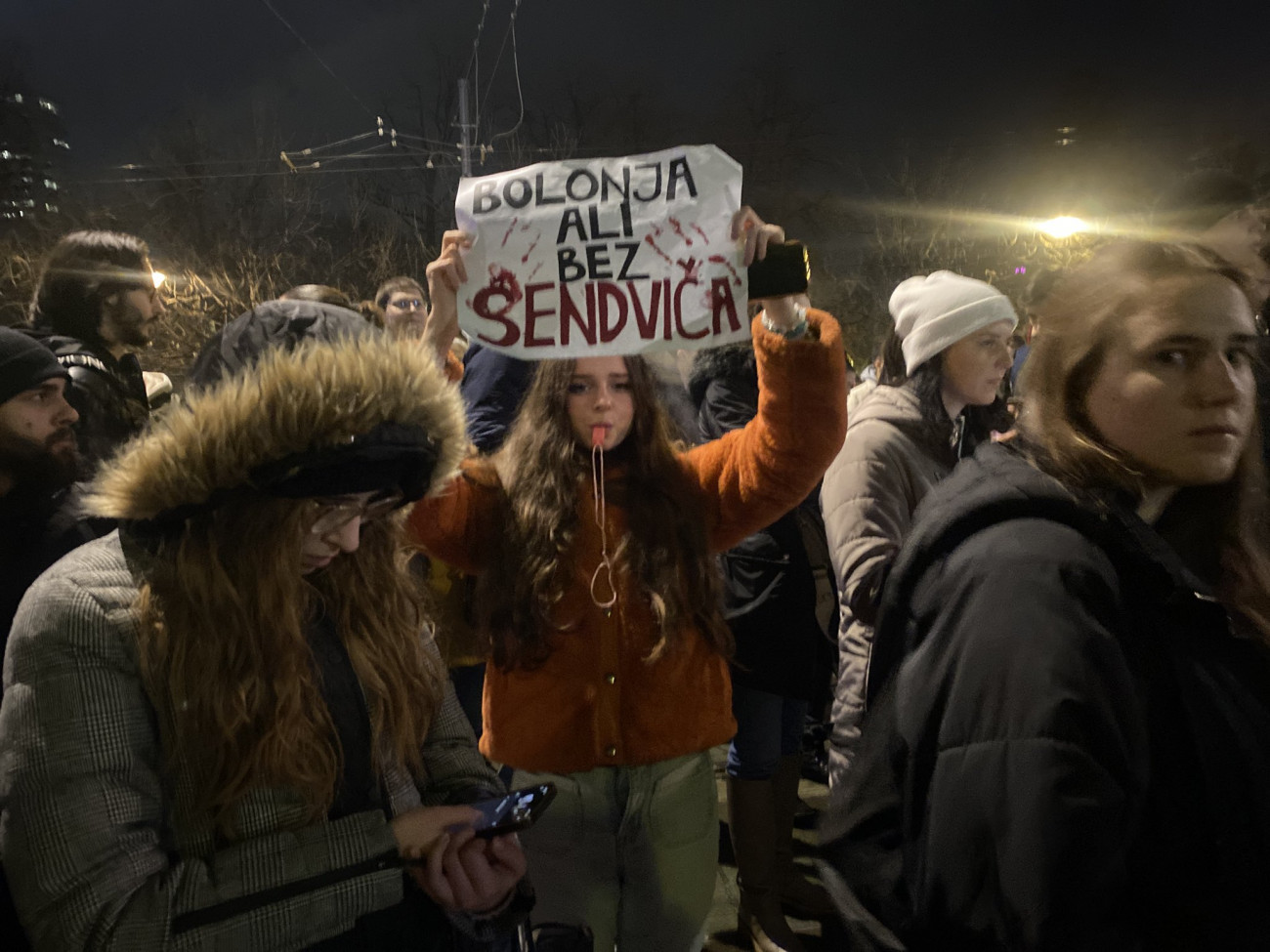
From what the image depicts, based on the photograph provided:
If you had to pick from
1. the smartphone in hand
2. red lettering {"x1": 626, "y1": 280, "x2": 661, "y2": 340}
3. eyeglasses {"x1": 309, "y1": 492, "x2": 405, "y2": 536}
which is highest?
the smartphone in hand

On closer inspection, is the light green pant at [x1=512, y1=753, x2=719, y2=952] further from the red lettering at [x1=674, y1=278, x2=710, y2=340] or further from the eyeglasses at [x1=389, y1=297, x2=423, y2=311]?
the eyeglasses at [x1=389, y1=297, x2=423, y2=311]

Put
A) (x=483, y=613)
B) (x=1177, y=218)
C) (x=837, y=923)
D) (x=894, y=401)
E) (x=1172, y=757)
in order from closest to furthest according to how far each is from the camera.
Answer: (x=1172, y=757), (x=837, y=923), (x=483, y=613), (x=1177, y=218), (x=894, y=401)

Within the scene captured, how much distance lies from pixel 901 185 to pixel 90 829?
23.4 metres

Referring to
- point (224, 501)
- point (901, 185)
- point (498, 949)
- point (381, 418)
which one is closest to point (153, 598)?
point (224, 501)

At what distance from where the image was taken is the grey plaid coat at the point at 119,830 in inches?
47.1

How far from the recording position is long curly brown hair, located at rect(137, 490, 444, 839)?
1.31 m

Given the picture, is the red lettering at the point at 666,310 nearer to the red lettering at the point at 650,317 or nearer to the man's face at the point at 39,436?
the red lettering at the point at 650,317

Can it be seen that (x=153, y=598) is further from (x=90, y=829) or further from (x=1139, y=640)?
(x=1139, y=640)

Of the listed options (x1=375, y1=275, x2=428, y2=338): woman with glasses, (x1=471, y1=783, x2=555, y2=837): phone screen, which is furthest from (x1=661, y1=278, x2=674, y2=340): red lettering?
(x1=375, y1=275, x2=428, y2=338): woman with glasses

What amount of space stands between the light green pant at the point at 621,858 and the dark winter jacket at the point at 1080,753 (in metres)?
0.89

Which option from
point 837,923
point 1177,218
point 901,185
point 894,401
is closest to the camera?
point 837,923

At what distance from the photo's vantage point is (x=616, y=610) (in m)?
2.12

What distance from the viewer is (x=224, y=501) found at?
135 cm

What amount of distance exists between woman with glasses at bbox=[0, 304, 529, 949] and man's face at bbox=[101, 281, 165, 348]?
7.29 ft
